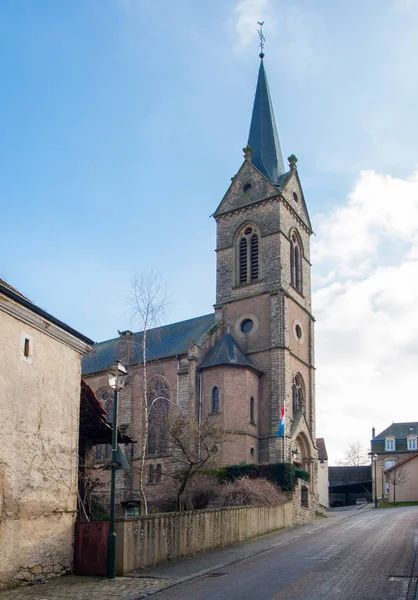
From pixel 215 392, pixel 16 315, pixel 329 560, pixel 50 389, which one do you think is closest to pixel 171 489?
pixel 215 392

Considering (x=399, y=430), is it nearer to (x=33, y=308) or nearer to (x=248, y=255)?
(x=248, y=255)

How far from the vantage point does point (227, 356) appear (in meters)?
38.1

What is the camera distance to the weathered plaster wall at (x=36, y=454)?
13.5m

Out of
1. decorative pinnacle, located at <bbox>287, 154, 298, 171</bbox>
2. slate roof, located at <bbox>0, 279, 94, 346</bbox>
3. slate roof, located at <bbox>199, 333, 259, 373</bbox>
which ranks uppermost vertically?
decorative pinnacle, located at <bbox>287, 154, 298, 171</bbox>

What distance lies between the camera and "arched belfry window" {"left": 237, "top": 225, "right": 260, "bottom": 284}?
138 ft

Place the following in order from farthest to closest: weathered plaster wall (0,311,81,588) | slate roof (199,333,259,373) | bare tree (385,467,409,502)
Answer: bare tree (385,467,409,502) < slate roof (199,333,259,373) < weathered plaster wall (0,311,81,588)

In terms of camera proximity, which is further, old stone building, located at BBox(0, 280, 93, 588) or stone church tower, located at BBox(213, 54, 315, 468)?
stone church tower, located at BBox(213, 54, 315, 468)

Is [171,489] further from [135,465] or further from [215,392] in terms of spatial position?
[135,465]

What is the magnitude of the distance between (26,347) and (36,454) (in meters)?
2.42

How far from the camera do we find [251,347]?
39.9 metres

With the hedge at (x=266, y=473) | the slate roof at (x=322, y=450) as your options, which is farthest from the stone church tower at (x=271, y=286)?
the slate roof at (x=322, y=450)

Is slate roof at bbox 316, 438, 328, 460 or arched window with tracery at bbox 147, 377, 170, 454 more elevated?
arched window with tracery at bbox 147, 377, 170, 454

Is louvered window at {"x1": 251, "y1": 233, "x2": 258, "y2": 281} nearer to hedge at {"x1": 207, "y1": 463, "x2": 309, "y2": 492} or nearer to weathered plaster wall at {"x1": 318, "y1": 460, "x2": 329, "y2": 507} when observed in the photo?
hedge at {"x1": 207, "y1": 463, "x2": 309, "y2": 492}

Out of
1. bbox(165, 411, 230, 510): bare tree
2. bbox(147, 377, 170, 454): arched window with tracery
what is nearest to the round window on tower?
bbox(147, 377, 170, 454): arched window with tracery
